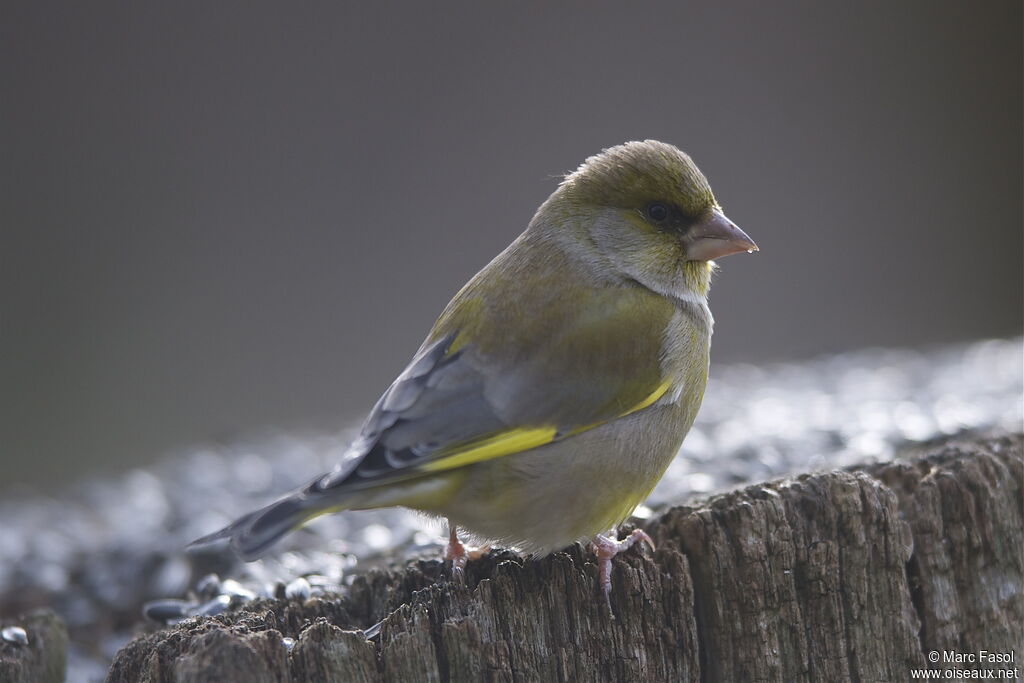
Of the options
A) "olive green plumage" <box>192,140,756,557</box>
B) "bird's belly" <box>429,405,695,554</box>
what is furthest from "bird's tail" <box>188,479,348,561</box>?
"bird's belly" <box>429,405,695,554</box>

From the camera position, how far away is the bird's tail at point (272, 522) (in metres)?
2.54

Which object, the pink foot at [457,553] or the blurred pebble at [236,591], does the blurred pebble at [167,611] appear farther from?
the pink foot at [457,553]

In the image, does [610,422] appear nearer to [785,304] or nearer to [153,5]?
[785,304]

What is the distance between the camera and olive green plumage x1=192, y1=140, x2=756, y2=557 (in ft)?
9.49

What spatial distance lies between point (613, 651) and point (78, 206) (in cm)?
987

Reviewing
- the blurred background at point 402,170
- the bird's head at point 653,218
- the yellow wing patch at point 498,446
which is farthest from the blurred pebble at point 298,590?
the blurred background at point 402,170

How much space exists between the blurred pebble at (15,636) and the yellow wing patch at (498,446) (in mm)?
1221

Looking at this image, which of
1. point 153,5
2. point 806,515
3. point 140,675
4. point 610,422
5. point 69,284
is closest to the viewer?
point 140,675

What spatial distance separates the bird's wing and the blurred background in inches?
283

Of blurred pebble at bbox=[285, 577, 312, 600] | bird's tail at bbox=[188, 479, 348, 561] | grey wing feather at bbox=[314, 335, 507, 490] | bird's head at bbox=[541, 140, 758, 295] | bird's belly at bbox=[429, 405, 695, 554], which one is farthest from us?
bird's head at bbox=[541, 140, 758, 295]

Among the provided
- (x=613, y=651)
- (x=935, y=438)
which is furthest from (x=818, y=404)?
(x=613, y=651)

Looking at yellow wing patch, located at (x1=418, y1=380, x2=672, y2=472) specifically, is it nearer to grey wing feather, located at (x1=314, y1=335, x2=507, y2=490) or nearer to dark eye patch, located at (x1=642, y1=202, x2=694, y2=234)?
grey wing feather, located at (x1=314, y1=335, x2=507, y2=490)

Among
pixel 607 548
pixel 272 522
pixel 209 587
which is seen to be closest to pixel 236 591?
pixel 209 587

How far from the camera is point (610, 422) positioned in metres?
3.12
